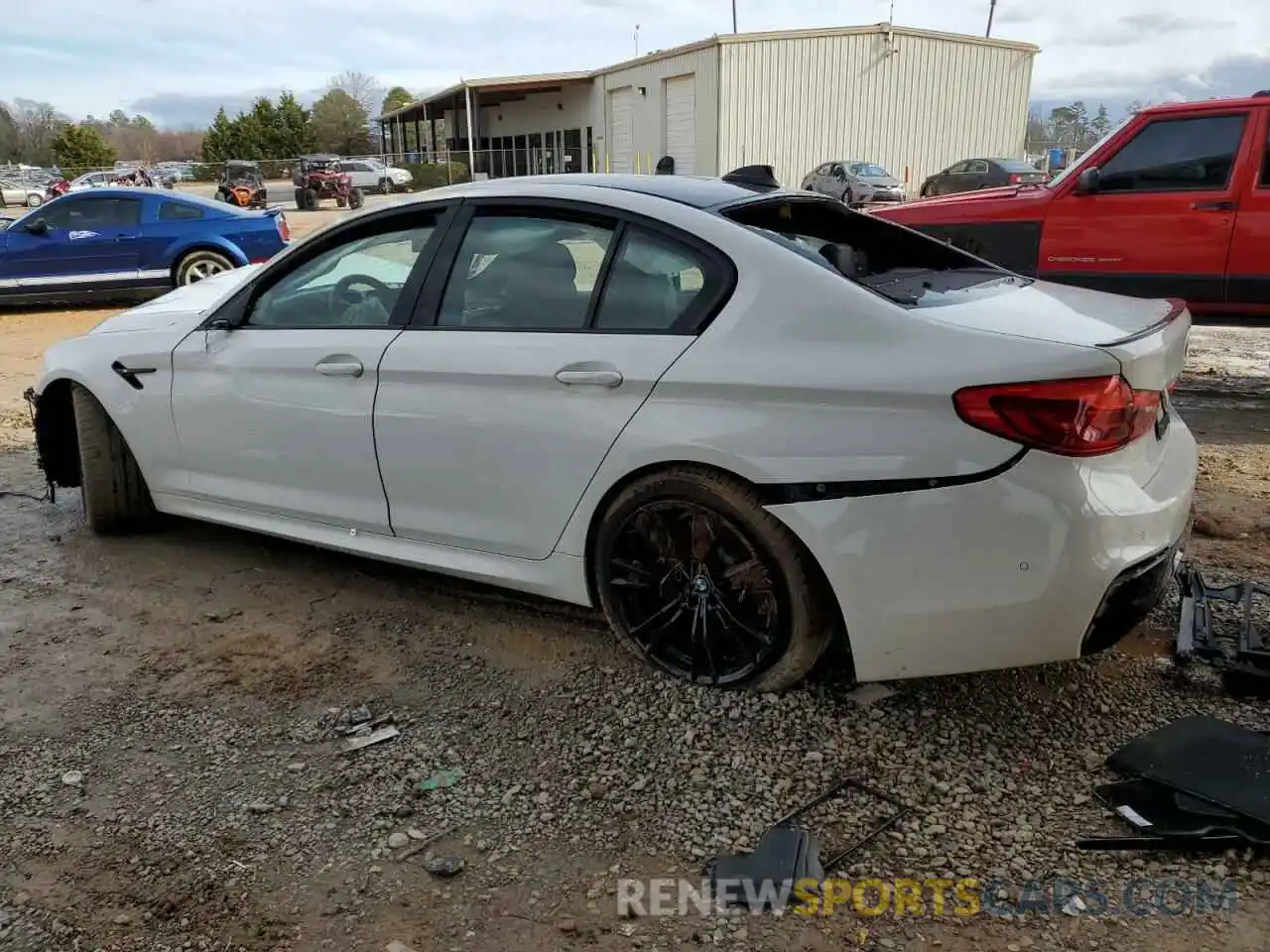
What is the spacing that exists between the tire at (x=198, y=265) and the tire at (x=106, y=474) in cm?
858

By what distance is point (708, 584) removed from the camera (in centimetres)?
307

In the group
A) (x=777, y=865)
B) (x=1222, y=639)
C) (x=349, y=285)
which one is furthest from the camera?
(x=349, y=285)

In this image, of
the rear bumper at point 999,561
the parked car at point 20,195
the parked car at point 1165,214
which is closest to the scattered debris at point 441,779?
the rear bumper at point 999,561

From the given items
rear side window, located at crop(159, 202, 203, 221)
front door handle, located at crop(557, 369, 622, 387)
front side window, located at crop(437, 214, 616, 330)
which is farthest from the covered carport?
front door handle, located at crop(557, 369, 622, 387)

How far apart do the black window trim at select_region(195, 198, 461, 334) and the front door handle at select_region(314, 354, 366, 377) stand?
0.13m

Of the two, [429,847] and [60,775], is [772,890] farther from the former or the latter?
[60,775]

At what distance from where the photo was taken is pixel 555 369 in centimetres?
317

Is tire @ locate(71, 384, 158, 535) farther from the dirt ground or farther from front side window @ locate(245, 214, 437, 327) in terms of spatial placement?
front side window @ locate(245, 214, 437, 327)

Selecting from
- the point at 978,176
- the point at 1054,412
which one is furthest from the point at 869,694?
the point at 978,176

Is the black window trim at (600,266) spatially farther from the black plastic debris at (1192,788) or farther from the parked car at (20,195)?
the parked car at (20,195)

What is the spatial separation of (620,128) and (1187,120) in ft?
109

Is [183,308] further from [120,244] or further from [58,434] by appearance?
[120,244]

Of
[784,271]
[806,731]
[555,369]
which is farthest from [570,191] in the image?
[806,731]

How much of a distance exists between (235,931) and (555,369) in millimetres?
1709
